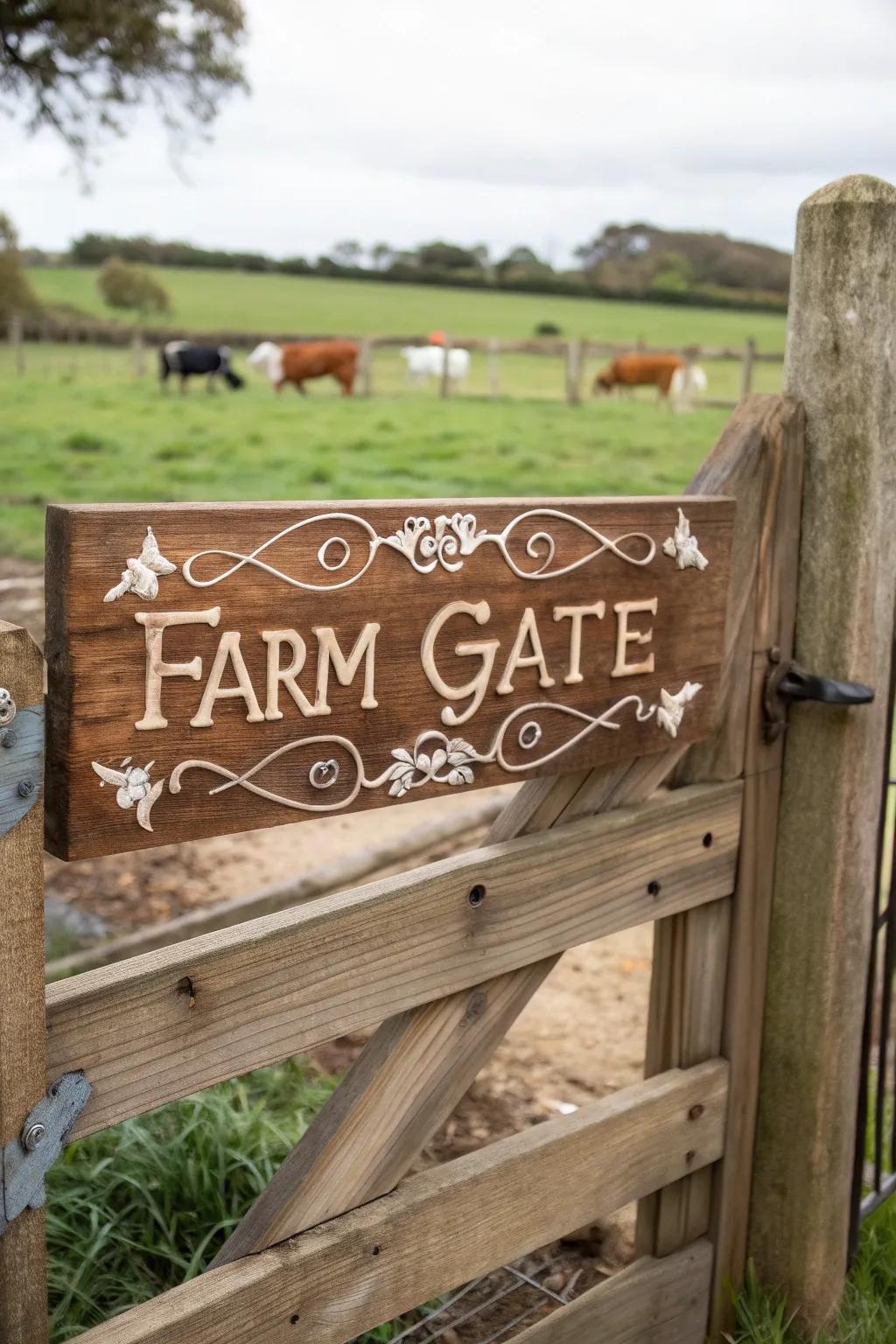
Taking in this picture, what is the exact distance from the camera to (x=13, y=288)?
16.0 m

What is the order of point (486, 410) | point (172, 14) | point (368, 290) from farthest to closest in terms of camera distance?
point (368, 290)
point (486, 410)
point (172, 14)

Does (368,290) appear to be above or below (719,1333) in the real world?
above

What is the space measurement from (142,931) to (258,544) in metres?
2.38

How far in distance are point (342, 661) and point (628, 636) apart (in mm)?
467

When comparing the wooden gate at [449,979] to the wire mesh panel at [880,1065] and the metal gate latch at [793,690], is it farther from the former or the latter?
the wire mesh panel at [880,1065]

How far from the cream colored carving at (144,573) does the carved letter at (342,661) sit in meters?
0.20

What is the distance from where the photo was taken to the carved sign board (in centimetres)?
117

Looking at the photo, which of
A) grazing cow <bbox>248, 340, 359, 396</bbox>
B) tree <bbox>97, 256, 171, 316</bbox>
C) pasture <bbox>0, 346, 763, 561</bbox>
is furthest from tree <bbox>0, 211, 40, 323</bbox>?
grazing cow <bbox>248, 340, 359, 396</bbox>

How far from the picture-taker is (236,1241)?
1.44m

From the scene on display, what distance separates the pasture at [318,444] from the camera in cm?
879

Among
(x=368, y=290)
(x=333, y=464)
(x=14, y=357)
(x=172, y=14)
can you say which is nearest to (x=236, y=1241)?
(x=172, y=14)

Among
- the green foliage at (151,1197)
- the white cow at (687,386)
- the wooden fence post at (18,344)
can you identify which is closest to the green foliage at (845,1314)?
the green foliage at (151,1197)

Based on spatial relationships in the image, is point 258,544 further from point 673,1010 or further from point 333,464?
point 333,464

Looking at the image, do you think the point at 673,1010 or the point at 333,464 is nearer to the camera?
the point at 673,1010
